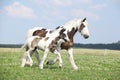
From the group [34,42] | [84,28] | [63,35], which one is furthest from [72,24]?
[34,42]

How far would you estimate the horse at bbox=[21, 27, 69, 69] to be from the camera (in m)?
15.2

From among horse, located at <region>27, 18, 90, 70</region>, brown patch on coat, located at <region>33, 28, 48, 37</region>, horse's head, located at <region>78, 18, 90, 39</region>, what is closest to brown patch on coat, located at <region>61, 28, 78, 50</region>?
horse, located at <region>27, 18, 90, 70</region>

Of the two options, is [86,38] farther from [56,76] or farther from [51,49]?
[56,76]

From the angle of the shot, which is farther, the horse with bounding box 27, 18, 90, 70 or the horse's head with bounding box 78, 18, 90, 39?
the horse's head with bounding box 78, 18, 90, 39

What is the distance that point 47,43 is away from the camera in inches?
598

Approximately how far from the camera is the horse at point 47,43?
15.2m

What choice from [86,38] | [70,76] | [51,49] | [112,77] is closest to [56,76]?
[70,76]

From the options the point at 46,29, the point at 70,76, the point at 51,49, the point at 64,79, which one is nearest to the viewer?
the point at 64,79

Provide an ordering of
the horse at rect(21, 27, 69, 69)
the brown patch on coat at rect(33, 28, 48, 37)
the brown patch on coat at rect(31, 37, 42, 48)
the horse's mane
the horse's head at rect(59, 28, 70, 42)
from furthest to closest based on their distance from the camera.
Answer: the brown patch on coat at rect(33, 28, 48, 37) → the horse's mane → the brown patch on coat at rect(31, 37, 42, 48) → the horse's head at rect(59, 28, 70, 42) → the horse at rect(21, 27, 69, 69)

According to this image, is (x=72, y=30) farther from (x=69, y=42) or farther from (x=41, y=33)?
(x=41, y=33)

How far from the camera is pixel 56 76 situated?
12.5 meters

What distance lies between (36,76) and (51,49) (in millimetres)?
3022

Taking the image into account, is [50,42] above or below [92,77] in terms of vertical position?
above

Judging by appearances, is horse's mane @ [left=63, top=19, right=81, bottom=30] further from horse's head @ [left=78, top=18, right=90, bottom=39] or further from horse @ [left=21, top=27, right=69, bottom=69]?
horse @ [left=21, top=27, right=69, bottom=69]
